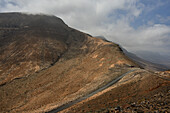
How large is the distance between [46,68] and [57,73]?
13.6m

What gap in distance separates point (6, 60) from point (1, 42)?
27.3 metres

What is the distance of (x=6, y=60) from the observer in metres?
64.0

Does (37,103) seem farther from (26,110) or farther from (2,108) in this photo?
(2,108)

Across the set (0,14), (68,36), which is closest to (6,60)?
(68,36)

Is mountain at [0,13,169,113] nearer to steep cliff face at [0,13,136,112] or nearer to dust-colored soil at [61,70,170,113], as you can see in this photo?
steep cliff face at [0,13,136,112]

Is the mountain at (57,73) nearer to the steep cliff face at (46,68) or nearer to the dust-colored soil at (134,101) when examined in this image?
the steep cliff face at (46,68)

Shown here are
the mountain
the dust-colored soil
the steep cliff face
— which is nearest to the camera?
the dust-colored soil

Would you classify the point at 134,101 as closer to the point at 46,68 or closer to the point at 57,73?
the point at 57,73

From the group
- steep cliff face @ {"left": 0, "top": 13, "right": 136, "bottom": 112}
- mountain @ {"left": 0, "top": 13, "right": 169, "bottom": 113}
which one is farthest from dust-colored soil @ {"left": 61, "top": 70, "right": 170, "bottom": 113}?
steep cliff face @ {"left": 0, "top": 13, "right": 136, "bottom": 112}

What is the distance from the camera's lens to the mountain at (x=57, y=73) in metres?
25.7

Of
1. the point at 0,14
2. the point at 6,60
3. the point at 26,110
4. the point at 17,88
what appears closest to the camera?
the point at 26,110

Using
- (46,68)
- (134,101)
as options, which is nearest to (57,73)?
(46,68)

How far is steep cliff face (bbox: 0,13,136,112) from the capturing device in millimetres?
31791

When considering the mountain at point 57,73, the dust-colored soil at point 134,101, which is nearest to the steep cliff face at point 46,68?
the mountain at point 57,73
